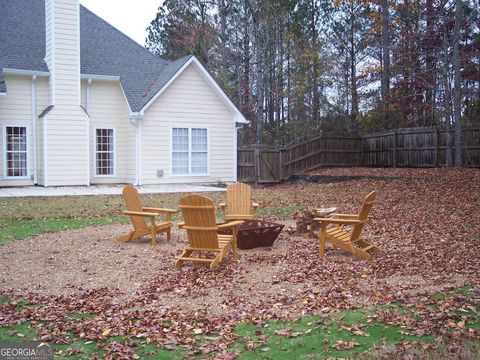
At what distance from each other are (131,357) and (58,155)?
16487 millimetres

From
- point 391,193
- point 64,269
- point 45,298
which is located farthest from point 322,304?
point 391,193

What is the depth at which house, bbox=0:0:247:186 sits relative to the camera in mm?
19219

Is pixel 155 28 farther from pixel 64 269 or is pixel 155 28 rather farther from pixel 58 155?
pixel 64 269

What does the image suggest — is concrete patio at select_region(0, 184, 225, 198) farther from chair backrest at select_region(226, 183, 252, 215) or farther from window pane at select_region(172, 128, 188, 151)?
chair backrest at select_region(226, 183, 252, 215)

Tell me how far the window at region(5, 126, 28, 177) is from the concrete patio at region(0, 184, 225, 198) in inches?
34.2

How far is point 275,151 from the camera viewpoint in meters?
23.2

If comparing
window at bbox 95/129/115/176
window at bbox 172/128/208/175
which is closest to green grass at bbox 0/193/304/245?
window at bbox 172/128/208/175

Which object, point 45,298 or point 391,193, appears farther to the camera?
point 391,193

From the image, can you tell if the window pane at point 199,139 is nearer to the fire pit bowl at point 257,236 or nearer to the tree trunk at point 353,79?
the tree trunk at point 353,79

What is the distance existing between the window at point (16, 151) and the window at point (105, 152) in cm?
285

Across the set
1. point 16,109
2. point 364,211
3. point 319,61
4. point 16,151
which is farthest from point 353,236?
point 319,61

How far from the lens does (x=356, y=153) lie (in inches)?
1081

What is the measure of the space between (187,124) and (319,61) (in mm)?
14155

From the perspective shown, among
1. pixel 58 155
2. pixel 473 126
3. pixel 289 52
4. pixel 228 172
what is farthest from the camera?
pixel 289 52
